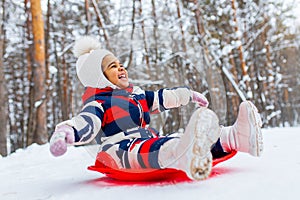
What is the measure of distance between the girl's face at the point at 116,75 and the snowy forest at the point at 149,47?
0.40 feet

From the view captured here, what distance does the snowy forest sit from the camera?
151 centimetres

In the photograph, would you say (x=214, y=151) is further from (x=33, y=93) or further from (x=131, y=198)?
(x=33, y=93)

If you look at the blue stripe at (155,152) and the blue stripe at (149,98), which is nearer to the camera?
the blue stripe at (155,152)

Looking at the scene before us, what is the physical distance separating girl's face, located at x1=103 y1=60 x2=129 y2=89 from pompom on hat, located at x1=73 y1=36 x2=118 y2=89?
2 centimetres

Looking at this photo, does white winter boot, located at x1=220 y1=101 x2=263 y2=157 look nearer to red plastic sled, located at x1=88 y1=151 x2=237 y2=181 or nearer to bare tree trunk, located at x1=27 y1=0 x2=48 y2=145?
red plastic sled, located at x1=88 y1=151 x2=237 y2=181

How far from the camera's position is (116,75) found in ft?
4.06

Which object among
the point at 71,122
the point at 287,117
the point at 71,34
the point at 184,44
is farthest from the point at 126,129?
the point at 287,117

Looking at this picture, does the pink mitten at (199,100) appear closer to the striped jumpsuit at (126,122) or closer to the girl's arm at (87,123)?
the striped jumpsuit at (126,122)

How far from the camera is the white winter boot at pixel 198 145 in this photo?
79 centimetres

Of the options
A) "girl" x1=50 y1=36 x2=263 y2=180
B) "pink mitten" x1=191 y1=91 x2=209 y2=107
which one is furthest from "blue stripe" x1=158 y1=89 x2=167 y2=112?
"pink mitten" x1=191 y1=91 x2=209 y2=107

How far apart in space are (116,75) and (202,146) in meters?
0.57

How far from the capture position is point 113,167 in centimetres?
106

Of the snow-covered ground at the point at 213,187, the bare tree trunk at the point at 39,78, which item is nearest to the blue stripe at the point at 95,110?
the snow-covered ground at the point at 213,187

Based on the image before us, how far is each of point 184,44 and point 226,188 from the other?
51.8 inches
